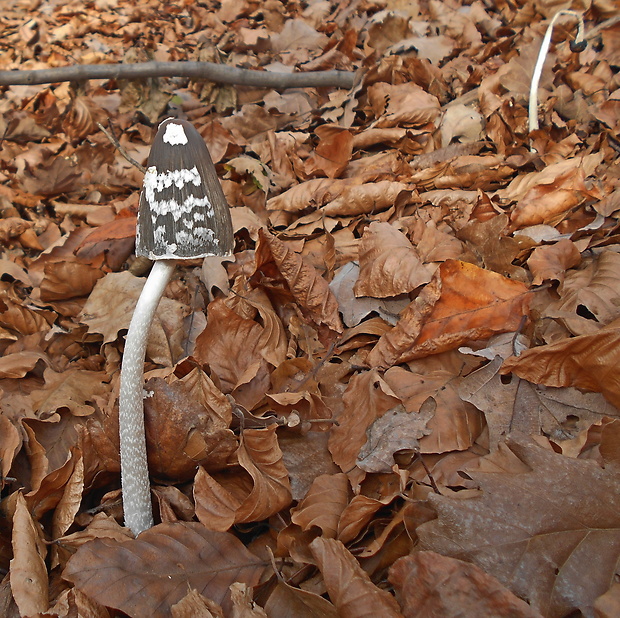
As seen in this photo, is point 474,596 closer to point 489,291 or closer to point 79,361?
point 489,291

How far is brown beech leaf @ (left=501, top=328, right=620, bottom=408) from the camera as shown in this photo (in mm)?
1692

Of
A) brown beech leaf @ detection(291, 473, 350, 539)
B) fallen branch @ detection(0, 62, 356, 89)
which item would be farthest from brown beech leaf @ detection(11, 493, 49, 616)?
fallen branch @ detection(0, 62, 356, 89)

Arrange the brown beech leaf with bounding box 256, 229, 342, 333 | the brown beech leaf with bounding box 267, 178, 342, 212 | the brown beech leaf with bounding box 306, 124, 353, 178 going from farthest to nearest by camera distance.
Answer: the brown beech leaf with bounding box 306, 124, 353, 178
the brown beech leaf with bounding box 267, 178, 342, 212
the brown beech leaf with bounding box 256, 229, 342, 333

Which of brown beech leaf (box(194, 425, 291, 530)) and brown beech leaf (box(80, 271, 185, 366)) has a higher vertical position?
brown beech leaf (box(80, 271, 185, 366))

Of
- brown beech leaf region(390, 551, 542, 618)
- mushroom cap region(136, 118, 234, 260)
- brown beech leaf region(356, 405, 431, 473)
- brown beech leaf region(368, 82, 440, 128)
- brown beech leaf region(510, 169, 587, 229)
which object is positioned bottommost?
brown beech leaf region(356, 405, 431, 473)

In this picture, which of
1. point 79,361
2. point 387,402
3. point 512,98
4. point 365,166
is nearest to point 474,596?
point 387,402

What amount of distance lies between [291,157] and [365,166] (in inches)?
23.2

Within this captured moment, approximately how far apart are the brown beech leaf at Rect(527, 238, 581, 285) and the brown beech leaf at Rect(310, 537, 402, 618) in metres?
1.47

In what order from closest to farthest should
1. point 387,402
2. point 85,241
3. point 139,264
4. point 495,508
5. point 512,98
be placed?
point 495,508 < point 387,402 < point 139,264 < point 85,241 < point 512,98

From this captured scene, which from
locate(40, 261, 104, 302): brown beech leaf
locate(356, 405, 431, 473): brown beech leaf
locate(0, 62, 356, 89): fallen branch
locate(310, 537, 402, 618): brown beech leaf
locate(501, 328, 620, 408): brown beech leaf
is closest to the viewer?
locate(310, 537, 402, 618): brown beech leaf

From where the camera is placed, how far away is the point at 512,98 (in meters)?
3.59

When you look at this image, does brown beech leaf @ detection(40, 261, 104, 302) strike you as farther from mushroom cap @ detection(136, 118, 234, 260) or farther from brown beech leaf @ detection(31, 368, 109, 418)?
mushroom cap @ detection(136, 118, 234, 260)

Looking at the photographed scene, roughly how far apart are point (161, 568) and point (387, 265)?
1.63 m

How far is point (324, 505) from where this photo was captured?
177cm
